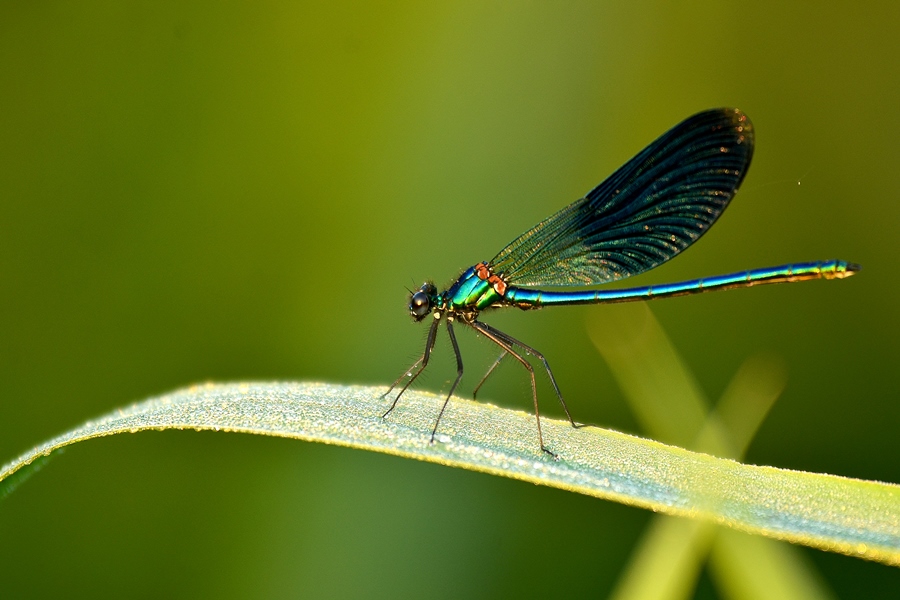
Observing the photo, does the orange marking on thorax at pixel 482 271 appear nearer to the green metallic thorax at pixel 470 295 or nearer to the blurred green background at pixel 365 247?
the green metallic thorax at pixel 470 295

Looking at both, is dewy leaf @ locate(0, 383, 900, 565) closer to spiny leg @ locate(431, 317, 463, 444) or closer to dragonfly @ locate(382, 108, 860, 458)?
spiny leg @ locate(431, 317, 463, 444)

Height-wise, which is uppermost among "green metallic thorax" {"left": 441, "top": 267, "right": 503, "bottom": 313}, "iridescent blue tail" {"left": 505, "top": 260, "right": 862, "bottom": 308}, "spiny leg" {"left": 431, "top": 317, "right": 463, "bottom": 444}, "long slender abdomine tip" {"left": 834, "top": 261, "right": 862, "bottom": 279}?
Result: "green metallic thorax" {"left": 441, "top": 267, "right": 503, "bottom": 313}

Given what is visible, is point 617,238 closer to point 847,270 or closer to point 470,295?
point 470,295

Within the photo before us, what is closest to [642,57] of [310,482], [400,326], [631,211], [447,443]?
[631,211]

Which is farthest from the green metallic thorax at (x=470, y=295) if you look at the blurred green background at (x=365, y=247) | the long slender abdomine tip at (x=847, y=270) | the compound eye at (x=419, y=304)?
the long slender abdomine tip at (x=847, y=270)

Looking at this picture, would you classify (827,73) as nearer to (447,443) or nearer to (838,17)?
(838,17)

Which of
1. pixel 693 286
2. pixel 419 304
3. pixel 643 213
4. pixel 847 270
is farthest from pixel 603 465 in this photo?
pixel 643 213

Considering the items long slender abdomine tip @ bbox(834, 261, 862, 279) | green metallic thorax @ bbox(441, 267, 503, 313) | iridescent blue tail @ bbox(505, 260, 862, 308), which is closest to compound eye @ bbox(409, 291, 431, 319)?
green metallic thorax @ bbox(441, 267, 503, 313)
